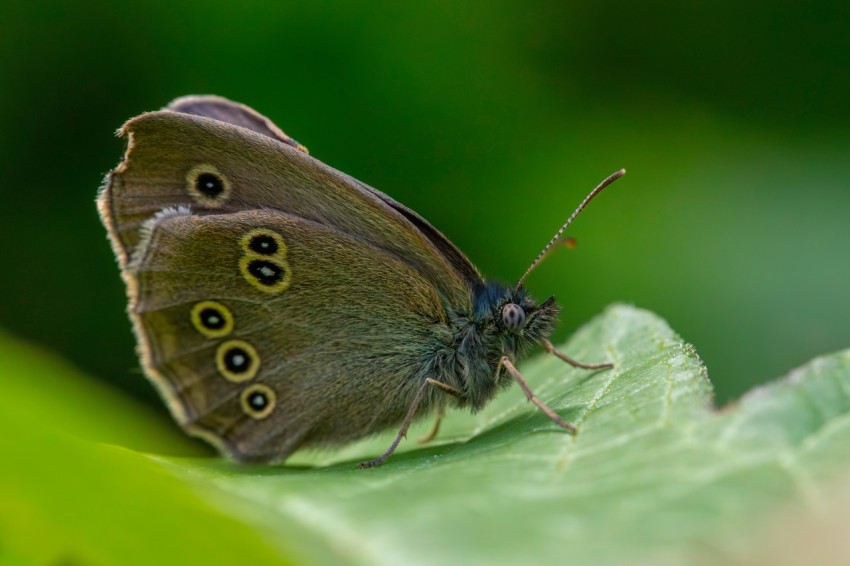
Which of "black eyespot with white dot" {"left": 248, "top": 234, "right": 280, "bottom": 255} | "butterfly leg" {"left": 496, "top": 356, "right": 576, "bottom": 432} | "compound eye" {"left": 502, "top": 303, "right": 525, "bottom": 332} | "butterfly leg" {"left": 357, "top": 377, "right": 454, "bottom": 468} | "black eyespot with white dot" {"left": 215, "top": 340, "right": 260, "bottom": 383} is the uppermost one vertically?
"compound eye" {"left": 502, "top": 303, "right": 525, "bottom": 332}

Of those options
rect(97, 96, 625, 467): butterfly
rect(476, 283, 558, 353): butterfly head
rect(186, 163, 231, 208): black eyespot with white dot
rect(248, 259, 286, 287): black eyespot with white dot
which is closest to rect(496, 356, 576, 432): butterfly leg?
rect(97, 96, 625, 467): butterfly

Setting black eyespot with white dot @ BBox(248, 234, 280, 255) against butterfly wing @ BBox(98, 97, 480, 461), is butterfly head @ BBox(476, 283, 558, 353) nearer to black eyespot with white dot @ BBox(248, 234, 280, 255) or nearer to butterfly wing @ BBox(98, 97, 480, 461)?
butterfly wing @ BBox(98, 97, 480, 461)

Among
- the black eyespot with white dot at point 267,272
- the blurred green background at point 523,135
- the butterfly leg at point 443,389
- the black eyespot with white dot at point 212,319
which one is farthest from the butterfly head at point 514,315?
the blurred green background at point 523,135

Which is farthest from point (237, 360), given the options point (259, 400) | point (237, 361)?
point (259, 400)

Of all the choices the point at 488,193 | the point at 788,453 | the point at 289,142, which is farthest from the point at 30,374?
the point at 488,193

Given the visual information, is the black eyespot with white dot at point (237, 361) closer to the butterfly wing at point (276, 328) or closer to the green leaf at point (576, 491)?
the butterfly wing at point (276, 328)
